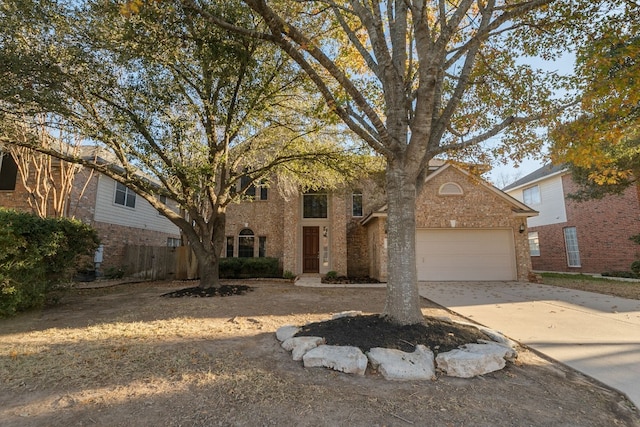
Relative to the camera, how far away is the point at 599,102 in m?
5.57

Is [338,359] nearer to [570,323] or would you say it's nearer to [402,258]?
[402,258]

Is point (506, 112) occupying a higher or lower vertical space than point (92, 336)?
higher

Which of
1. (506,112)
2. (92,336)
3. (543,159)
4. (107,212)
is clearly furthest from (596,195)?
(107,212)

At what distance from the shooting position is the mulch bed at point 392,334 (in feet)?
13.3

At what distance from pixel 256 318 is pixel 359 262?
33.7 ft

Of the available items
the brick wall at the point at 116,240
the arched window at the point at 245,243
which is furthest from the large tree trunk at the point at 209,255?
the brick wall at the point at 116,240

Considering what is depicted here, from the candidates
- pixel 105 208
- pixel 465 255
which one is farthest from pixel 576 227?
pixel 105 208

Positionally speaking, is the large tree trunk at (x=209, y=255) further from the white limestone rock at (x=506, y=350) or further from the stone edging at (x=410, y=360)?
the white limestone rock at (x=506, y=350)

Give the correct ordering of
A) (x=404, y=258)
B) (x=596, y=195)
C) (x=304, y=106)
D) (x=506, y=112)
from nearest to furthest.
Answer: (x=404, y=258) < (x=506, y=112) < (x=304, y=106) < (x=596, y=195)

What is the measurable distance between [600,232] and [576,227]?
1.34 m

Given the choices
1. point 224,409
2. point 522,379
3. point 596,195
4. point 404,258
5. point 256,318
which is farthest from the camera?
point 596,195

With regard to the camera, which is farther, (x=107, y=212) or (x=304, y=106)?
(x=107, y=212)

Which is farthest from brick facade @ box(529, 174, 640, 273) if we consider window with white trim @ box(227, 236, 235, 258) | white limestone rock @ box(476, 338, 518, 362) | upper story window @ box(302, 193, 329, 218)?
window with white trim @ box(227, 236, 235, 258)

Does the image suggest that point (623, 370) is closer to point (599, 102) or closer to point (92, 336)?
point (599, 102)
